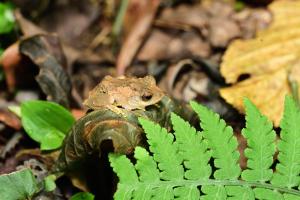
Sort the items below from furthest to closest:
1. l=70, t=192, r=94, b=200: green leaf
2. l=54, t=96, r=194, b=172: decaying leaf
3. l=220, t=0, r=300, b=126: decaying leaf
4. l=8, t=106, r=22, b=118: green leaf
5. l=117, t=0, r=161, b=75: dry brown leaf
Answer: l=117, t=0, r=161, b=75: dry brown leaf < l=220, t=0, r=300, b=126: decaying leaf < l=8, t=106, r=22, b=118: green leaf < l=70, t=192, r=94, b=200: green leaf < l=54, t=96, r=194, b=172: decaying leaf

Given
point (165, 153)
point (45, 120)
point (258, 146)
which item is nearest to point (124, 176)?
point (165, 153)

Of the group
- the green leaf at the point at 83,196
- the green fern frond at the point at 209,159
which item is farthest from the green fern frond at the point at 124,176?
the green leaf at the point at 83,196

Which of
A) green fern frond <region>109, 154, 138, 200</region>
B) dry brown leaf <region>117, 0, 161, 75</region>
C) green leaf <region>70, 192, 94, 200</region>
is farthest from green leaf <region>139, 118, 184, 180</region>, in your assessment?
dry brown leaf <region>117, 0, 161, 75</region>

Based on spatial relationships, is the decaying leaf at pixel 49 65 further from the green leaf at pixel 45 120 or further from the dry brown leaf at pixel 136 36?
the dry brown leaf at pixel 136 36

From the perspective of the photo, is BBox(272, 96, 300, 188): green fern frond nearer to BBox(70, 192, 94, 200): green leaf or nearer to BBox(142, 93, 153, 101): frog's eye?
BBox(142, 93, 153, 101): frog's eye

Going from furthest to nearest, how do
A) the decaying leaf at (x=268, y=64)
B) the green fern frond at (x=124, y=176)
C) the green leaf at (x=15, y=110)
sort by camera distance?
1. the decaying leaf at (x=268, y=64)
2. the green leaf at (x=15, y=110)
3. the green fern frond at (x=124, y=176)

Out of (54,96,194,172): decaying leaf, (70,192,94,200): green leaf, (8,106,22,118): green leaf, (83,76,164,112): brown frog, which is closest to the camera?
(54,96,194,172): decaying leaf
